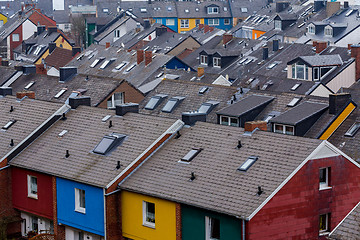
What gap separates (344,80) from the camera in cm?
6756

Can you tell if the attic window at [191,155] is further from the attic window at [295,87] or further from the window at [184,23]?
the window at [184,23]

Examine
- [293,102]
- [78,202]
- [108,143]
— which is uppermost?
[108,143]

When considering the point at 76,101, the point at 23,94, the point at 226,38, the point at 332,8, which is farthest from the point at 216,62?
the point at 76,101

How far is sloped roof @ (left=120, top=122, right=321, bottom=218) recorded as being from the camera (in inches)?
1296

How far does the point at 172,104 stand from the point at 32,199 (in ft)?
53.5

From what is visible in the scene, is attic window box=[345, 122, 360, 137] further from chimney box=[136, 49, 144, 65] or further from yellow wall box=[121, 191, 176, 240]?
chimney box=[136, 49, 144, 65]

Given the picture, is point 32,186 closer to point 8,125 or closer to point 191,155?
point 8,125

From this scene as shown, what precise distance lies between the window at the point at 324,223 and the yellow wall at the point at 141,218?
6.35 meters


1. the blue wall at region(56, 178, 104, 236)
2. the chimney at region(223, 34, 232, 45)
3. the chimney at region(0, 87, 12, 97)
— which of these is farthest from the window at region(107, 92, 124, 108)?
the chimney at region(223, 34, 232, 45)

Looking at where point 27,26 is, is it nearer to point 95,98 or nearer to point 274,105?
point 95,98

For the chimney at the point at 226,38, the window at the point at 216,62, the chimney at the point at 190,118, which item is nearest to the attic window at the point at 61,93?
the chimney at the point at 190,118

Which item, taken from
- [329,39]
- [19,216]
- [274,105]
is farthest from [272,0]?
[19,216]

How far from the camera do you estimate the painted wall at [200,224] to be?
32281mm

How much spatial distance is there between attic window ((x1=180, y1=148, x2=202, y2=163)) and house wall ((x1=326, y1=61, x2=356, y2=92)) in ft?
105
